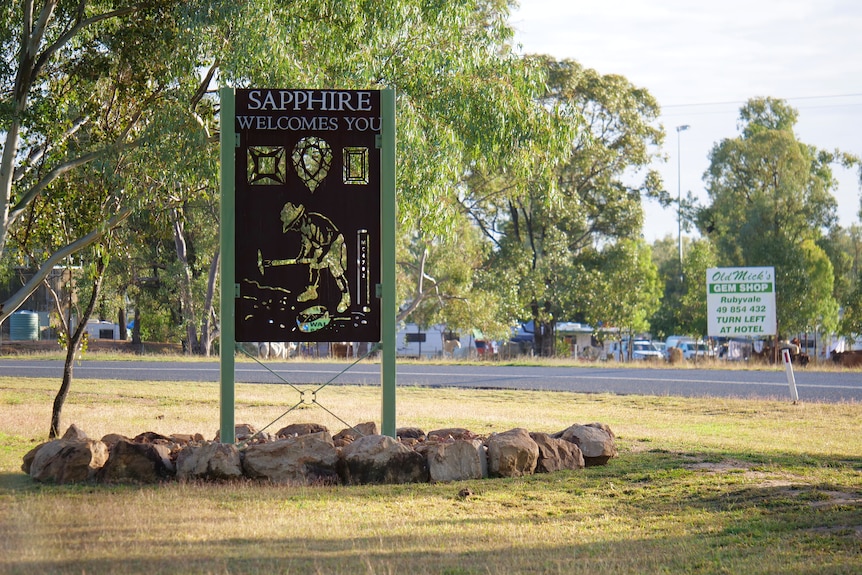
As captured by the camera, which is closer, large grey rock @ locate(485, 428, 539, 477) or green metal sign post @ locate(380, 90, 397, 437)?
large grey rock @ locate(485, 428, 539, 477)

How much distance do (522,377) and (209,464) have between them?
2005 centimetres

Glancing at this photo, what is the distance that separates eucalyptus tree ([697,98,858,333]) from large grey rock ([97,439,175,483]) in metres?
39.7

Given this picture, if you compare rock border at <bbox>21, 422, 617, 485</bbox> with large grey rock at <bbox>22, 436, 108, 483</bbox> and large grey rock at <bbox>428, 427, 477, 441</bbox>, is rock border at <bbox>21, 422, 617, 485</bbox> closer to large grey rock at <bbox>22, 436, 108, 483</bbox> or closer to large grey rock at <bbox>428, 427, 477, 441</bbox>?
large grey rock at <bbox>22, 436, 108, 483</bbox>

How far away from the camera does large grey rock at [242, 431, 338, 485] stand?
376 inches

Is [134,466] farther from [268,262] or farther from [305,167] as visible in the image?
[305,167]

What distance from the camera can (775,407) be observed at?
63.1 feet

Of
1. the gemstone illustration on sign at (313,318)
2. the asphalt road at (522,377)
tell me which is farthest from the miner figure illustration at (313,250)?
the asphalt road at (522,377)

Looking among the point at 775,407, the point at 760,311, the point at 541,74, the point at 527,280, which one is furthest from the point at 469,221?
the point at 541,74

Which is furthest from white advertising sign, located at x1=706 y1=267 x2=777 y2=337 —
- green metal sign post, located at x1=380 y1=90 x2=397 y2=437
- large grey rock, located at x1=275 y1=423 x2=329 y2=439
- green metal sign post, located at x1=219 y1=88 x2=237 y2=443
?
green metal sign post, located at x1=219 y1=88 x2=237 y2=443

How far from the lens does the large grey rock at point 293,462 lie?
9.55 meters

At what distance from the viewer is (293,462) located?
380 inches

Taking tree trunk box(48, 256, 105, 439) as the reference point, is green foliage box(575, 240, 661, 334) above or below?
above

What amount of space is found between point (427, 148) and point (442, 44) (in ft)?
5.53

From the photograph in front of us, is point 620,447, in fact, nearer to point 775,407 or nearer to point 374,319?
point 374,319
